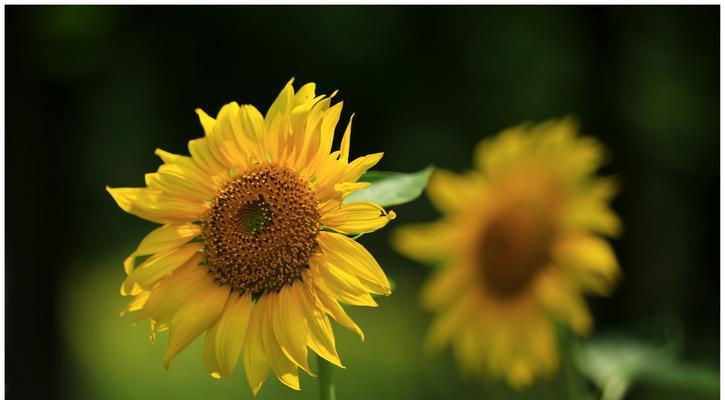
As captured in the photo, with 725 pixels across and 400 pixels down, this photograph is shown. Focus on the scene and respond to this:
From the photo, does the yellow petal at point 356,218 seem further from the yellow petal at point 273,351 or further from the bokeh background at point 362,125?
the bokeh background at point 362,125

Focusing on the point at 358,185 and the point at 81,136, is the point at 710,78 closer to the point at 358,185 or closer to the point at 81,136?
Answer: the point at 358,185

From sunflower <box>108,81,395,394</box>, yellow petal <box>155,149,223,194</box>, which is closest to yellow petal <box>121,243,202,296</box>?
sunflower <box>108,81,395,394</box>

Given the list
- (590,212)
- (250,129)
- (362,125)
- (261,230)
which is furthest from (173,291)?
(362,125)

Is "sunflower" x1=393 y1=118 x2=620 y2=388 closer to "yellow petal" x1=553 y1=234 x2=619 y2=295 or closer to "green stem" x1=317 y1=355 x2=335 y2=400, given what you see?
"yellow petal" x1=553 y1=234 x2=619 y2=295

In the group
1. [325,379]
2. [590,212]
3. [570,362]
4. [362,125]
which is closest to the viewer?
[325,379]

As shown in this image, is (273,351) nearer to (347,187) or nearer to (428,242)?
(347,187)

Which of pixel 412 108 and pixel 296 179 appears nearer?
pixel 296 179

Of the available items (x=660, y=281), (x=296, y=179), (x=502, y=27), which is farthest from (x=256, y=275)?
(x=502, y=27)

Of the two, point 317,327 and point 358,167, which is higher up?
point 358,167
